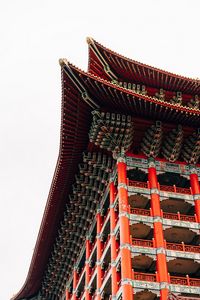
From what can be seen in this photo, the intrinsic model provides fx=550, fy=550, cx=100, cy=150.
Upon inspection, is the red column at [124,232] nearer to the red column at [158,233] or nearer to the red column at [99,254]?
the red column at [158,233]

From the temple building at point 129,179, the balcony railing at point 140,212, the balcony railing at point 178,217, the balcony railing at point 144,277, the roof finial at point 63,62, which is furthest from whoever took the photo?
the balcony railing at point 178,217

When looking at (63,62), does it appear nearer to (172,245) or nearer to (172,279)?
(172,245)

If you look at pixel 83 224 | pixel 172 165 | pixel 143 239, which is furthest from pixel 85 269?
pixel 172 165

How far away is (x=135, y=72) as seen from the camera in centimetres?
4294

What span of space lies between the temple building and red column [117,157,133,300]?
0.06 meters

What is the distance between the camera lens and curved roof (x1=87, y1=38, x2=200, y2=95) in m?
42.5

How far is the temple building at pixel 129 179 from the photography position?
112ft

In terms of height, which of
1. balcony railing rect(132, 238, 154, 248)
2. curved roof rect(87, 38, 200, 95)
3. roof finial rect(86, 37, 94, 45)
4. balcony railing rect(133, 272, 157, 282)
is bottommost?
balcony railing rect(133, 272, 157, 282)

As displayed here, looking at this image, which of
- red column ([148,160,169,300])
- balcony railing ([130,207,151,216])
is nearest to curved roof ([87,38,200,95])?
red column ([148,160,169,300])

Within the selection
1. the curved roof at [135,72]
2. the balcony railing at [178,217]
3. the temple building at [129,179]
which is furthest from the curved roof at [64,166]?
the balcony railing at [178,217]

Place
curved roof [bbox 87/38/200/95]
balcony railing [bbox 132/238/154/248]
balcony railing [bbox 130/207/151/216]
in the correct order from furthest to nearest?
curved roof [bbox 87/38/200/95] < balcony railing [bbox 130/207/151/216] < balcony railing [bbox 132/238/154/248]

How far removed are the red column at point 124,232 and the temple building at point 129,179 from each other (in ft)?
0.21

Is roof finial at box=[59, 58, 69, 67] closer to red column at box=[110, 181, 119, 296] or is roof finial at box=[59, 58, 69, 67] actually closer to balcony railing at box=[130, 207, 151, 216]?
red column at box=[110, 181, 119, 296]

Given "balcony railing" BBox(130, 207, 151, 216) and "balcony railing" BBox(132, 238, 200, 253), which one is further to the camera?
"balcony railing" BBox(130, 207, 151, 216)
